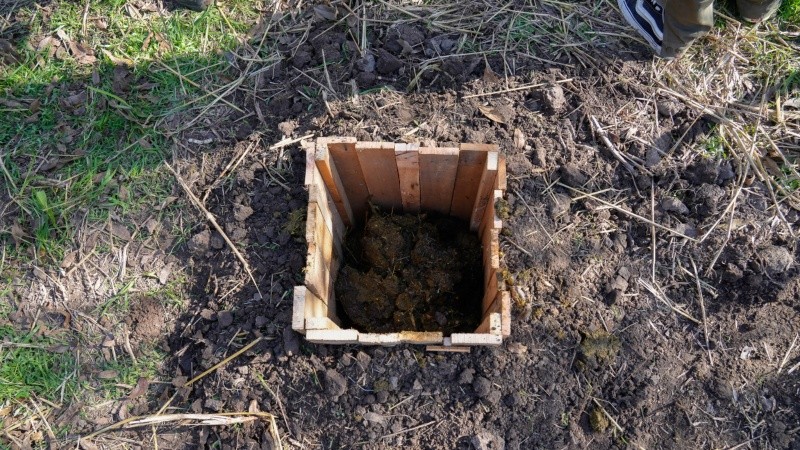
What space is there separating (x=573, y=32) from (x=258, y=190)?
221 centimetres

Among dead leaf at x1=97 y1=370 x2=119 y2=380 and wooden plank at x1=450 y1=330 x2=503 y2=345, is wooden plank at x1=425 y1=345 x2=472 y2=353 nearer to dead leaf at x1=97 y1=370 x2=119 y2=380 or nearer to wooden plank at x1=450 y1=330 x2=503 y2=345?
wooden plank at x1=450 y1=330 x2=503 y2=345

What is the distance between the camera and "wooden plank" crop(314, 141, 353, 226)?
2.62 meters

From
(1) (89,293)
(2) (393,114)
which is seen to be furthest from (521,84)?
(1) (89,293)

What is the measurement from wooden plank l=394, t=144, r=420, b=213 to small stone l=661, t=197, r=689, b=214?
1.41 metres

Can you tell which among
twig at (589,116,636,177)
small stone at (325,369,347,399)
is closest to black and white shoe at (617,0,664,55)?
twig at (589,116,636,177)

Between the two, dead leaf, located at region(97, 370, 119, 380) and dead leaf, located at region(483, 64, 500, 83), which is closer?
dead leaf, located at region(97, 370, 119, 380)

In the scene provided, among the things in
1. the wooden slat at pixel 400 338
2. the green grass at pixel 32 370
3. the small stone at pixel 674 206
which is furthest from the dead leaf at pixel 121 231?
the small stone at pixel 674 206

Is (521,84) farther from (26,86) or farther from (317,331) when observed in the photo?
(26,86)

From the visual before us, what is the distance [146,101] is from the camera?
3.39m

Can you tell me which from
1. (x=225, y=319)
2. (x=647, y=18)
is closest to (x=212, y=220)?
(x=225, y=319)

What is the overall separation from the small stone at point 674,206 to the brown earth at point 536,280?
0.02m

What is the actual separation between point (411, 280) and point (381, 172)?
2.16 feet

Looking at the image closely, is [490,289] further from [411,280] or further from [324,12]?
[324,12]

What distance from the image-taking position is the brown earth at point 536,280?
8.62 feet
